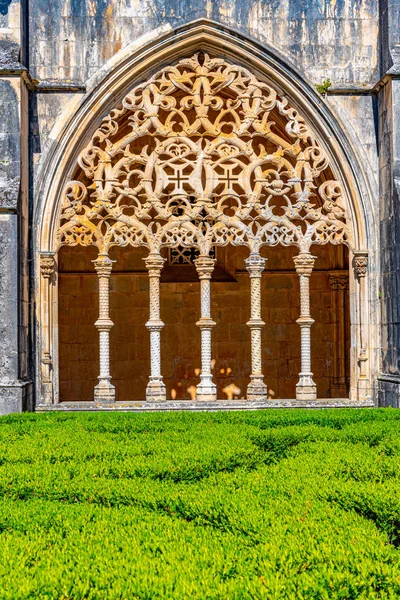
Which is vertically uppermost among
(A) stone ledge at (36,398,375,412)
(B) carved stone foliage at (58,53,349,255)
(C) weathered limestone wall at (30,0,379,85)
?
(C) weathered limestone wall at (30,0,379,85)

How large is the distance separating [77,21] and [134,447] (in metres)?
5.71

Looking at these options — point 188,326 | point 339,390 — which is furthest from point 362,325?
point 188,326

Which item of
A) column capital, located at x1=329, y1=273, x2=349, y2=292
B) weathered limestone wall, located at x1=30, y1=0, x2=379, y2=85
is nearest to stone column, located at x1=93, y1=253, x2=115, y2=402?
weathered limestone wall, located at x1=30, y1=0, x2=379, y2=85

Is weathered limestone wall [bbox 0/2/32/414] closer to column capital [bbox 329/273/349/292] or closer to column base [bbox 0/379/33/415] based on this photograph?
column base [bbox 0/379/33/415]

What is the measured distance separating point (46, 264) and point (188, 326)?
432cm

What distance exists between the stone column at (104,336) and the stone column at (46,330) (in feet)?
1.77

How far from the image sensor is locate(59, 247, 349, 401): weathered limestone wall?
1362 cm

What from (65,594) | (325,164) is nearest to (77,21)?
(325,164)

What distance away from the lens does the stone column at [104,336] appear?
32.7 feet

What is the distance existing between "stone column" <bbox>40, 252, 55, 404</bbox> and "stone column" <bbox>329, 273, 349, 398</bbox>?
525 centimetres

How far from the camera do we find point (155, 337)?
33.3ft

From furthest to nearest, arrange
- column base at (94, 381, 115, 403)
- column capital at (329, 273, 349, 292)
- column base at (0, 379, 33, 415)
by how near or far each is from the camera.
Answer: column capital at (329, 273, 349, 292) < column base at (94, 381, 115, 403) < column base at (0, 379, 33, 415)

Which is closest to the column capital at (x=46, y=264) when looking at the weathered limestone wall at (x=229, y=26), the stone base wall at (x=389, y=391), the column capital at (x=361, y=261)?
the weathered limestone wall at (x=229, y=26)

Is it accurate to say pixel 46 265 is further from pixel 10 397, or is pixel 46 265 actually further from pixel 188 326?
pixel 188 326
